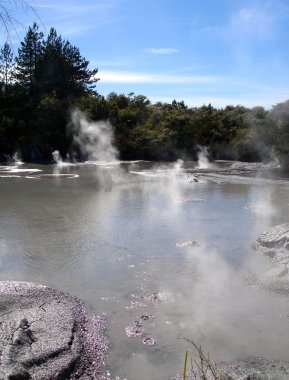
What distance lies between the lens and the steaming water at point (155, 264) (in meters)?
5.50

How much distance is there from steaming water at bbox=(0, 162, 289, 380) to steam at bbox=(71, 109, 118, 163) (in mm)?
20211

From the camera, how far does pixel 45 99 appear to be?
3728 cm

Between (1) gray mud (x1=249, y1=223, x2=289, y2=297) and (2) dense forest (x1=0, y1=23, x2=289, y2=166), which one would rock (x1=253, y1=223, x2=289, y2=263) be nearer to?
(1) gray mud (x1=249, y1=223, x2=289, y2=297)

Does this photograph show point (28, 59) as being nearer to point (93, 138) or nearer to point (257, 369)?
point (93, 138)

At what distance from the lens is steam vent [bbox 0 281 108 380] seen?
14.9 feet

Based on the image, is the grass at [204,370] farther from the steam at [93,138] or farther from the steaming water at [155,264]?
the steam at [93,138]

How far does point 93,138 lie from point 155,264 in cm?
3148

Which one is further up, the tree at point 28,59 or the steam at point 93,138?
the tree at point 28,59

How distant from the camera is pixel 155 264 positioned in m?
8.60

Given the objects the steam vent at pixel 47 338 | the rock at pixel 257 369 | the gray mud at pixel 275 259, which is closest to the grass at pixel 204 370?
the rock at pixel 257 369

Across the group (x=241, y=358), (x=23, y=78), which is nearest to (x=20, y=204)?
(x=241, y=358)

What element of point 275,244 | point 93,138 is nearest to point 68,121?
point 93,138

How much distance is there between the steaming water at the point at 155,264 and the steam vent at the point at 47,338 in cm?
26

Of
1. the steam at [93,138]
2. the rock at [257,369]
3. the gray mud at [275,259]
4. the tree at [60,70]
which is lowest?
the rock at [257,369]
